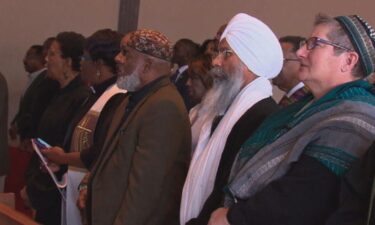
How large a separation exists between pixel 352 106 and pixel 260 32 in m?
0.73

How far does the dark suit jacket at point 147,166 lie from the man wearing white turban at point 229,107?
16 cm

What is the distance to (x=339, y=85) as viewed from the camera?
1.86 metres

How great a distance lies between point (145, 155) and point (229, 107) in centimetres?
41

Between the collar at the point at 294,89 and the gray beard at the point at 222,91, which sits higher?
the gray beard at the point at 222,91

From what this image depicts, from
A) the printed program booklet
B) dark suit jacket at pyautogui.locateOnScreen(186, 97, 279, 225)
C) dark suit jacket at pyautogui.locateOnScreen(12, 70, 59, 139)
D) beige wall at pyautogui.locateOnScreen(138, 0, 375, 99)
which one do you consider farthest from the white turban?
beige wall at pyautogui.locateOnScreen(138, 0, 375, 99)

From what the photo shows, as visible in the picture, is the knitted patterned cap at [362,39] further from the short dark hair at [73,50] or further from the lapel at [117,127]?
the short dark hair at [73,50]

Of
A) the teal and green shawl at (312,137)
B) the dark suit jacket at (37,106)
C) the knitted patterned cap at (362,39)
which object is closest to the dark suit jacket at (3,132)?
the dark suit jacket at (37,106)

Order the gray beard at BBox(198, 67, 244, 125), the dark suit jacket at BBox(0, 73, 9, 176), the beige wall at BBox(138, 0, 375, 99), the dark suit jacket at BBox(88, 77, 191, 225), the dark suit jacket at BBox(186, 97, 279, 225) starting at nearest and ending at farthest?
the dark suit jacket at BBox(186, 97, 279, 225), the gray beard at BBox(198, 67, 244, 125), the dark suit jacket at BBox(88, 77, 191, 225), the dark suit jacket at BBox(0, 73, 9, 176), the beige wall at BBox(138, 0, 375, 99)

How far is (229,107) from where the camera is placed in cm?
234

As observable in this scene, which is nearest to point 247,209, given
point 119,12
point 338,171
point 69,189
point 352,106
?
point 338,171

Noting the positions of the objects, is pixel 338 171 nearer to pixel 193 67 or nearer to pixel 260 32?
pixel 260 32

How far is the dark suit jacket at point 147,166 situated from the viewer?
254 centimetres

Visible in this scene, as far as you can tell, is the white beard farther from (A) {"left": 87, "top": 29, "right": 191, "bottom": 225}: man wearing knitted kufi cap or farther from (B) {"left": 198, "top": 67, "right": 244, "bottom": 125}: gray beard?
(B) {"left": 198, "top": 67, "right": 244, "bottom": 125}: gray beard

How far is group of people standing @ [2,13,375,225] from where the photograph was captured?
1748mm
